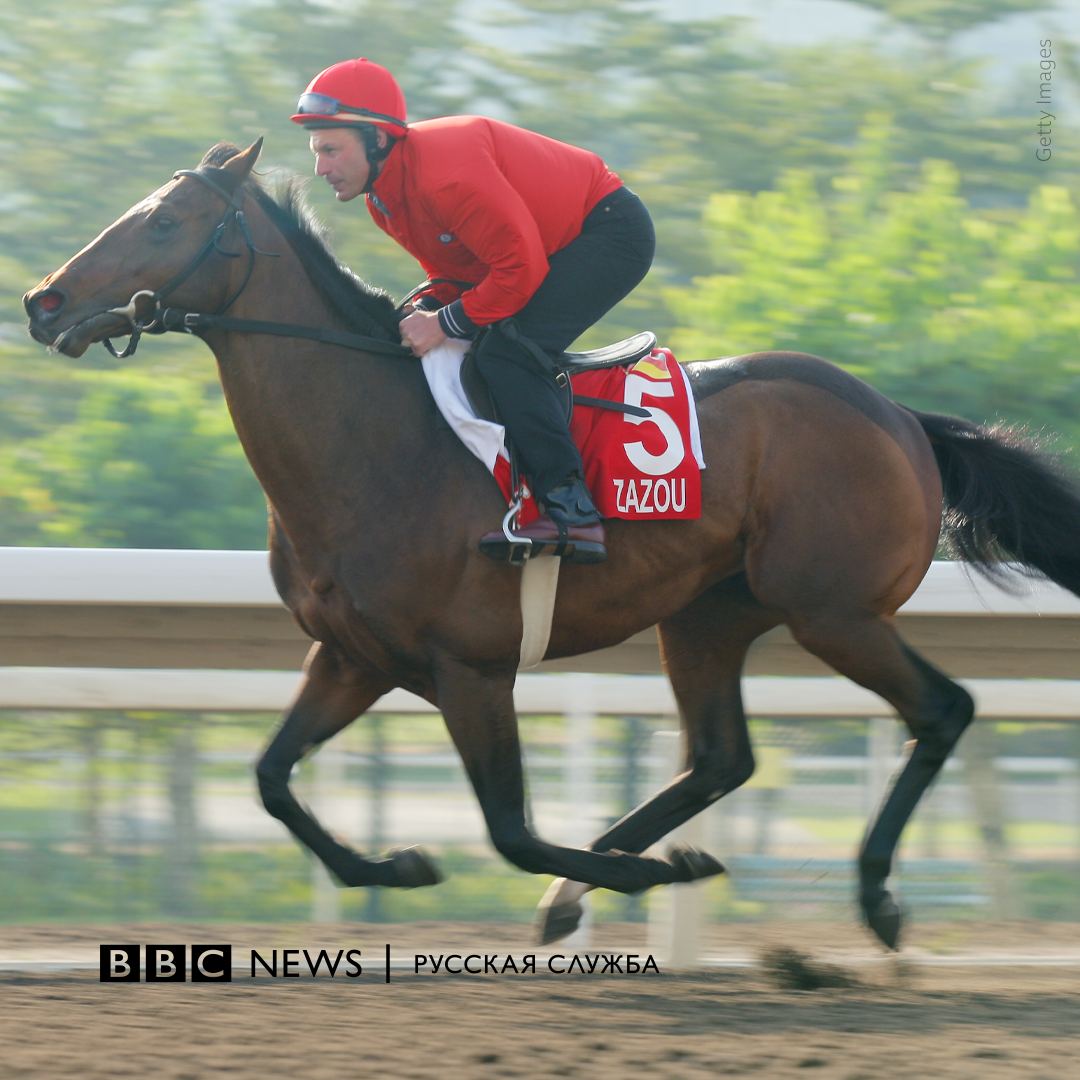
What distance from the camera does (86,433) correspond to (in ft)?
42.7

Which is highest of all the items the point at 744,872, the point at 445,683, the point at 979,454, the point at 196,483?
the point at 979,454

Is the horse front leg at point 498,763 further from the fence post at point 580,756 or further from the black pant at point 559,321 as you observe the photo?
the fence post at point 580,756

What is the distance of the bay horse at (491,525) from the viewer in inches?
160

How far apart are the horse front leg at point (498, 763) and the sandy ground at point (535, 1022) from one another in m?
0.33

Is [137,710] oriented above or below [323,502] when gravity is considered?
below

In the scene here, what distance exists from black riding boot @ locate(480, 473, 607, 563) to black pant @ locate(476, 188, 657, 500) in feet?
0.11

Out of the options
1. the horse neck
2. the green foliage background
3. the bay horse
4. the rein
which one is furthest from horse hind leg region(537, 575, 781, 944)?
the green foliage background

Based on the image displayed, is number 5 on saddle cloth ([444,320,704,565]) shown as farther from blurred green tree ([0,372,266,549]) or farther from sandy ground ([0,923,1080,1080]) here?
blurred green tree ([0,372,266,549])

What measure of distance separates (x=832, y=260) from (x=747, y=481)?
951 centimetres

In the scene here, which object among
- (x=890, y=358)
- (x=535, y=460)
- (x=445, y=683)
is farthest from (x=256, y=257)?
(x=890, y=358)

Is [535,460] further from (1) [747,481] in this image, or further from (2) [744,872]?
(2) [744,872]

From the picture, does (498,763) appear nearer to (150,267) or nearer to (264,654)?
(264,654)

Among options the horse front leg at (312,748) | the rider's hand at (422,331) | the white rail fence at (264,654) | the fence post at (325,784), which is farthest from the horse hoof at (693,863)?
the rider's hand at (422,331)

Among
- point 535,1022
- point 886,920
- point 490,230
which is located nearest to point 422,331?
point 490,230
